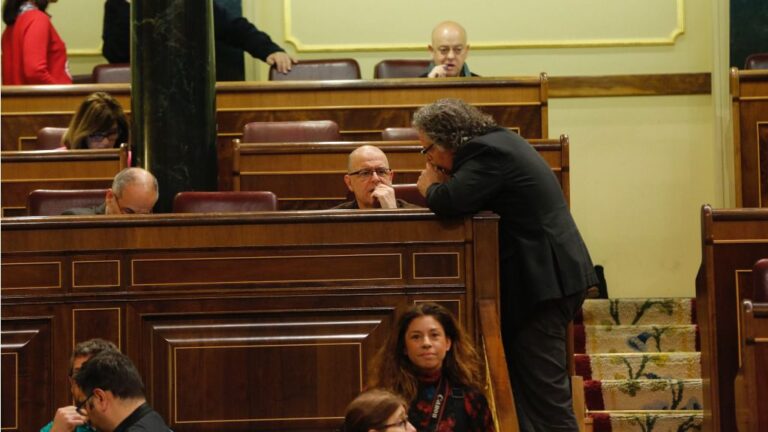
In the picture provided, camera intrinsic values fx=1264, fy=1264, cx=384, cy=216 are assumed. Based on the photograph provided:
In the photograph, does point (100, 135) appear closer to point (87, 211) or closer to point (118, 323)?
point (87, 211)

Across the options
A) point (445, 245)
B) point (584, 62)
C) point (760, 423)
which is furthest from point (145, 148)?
point (584, 62)

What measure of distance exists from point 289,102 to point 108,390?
337 cm

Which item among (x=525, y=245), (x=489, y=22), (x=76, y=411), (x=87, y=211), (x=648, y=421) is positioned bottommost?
(x=648, y=421)

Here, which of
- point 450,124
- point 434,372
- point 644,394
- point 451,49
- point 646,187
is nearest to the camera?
point 434,372

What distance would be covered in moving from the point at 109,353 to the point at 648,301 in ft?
9.88

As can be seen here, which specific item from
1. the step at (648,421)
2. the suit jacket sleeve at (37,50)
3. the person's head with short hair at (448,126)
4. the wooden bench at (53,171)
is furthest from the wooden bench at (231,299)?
the suit jacket sleeve at (37,50)

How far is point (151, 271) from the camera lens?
12.0 feet

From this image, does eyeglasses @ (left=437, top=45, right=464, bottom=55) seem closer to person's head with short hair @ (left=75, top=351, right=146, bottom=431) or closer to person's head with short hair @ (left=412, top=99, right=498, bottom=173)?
person's head with short hair @ (left=412, top=99, right=498, bottom=173)

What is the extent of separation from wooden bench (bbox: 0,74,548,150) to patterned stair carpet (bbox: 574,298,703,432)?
1.36 metres

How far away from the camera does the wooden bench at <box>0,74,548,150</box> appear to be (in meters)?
6.09

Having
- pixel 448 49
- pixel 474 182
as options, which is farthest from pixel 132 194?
pixel 448 49

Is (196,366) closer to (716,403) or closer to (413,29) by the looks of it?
(716,403)

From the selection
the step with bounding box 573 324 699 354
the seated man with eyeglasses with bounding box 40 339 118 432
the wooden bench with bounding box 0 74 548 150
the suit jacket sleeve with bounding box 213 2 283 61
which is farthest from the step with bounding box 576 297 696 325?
the seated man with eyeglasses with bounding box 40 339 118 432

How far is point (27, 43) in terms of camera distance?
6586 millimetres
